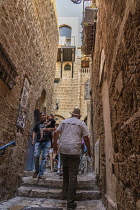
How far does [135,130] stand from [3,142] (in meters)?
2.38

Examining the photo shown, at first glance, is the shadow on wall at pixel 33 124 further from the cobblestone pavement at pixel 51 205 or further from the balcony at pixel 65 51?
the balcony at pixel 65 51

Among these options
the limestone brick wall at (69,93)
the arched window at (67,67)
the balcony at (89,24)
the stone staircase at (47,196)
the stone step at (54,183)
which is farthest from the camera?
the arched window at (67,67)

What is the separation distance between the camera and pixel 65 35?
19.3 m

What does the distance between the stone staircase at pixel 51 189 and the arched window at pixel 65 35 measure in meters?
16.1

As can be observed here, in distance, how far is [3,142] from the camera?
2746mm

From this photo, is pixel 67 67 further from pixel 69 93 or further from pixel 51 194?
pixel 51 194

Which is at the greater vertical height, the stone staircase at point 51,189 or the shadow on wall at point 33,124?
the shadow on wall at point 33,124

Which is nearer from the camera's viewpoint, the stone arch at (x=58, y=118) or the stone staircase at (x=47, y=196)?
the stone staircase at (x=47, y=196)

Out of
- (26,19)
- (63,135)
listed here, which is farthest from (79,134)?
(26,19)

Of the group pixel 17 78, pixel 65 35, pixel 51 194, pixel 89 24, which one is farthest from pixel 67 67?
pixel 51 194

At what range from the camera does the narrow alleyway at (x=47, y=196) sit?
8.20 feet

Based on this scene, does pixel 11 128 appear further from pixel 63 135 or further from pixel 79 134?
pixel 79 134

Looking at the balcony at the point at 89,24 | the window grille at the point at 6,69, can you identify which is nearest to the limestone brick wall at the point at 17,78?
the window grille at the point at 6,69

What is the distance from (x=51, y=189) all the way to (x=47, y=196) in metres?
0.28
